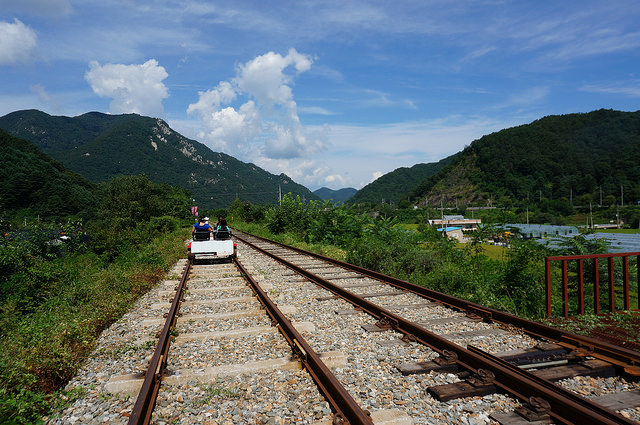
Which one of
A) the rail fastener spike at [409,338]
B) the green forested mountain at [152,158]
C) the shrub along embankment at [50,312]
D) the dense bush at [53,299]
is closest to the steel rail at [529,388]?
the rail fastener spike at [409,338]

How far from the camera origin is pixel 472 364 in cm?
381

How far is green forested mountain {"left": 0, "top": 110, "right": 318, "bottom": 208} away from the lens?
116 metres

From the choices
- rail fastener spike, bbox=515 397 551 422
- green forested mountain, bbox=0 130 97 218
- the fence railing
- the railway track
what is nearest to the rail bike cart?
the railway track

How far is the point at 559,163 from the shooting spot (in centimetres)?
13138

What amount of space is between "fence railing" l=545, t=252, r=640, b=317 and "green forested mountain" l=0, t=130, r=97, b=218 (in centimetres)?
4860

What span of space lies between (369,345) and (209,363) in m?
1.87

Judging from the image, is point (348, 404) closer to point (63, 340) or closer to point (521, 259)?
point (63, 340)

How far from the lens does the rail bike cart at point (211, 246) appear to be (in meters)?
12.5

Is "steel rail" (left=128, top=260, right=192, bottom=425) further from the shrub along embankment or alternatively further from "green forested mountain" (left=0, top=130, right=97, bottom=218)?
"green forested mountain" (left=0, top=130, right=97, bottom=218)

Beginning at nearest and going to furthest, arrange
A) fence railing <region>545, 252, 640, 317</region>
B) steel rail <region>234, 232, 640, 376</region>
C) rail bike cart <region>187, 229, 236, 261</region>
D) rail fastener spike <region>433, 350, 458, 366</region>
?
steel rail <region>234, 232, 640, 376</region>, rail fastener spike <region>433, 350, 458, 366</region>, fence railing <region>545, 252, 640, 317</region>, rail bike cart <region>187, 229, 236, 261</region>

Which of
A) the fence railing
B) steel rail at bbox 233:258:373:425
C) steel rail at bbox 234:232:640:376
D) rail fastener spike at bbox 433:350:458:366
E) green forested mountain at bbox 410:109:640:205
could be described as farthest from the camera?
green forested mountain at bbox 410:109:640:205

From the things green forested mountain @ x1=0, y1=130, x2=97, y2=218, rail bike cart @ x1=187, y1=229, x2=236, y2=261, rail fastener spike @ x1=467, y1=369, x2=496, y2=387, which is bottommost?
rail fastener spike @ x1=467, y1=369, x2=496, y2=387

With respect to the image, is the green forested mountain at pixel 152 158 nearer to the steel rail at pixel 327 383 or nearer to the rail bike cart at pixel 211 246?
the rail bike cart at pixel 211 246

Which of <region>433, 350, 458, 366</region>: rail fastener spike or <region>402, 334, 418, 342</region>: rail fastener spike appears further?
<region>402, 334, 418, 342</region>: rail fastener spike
